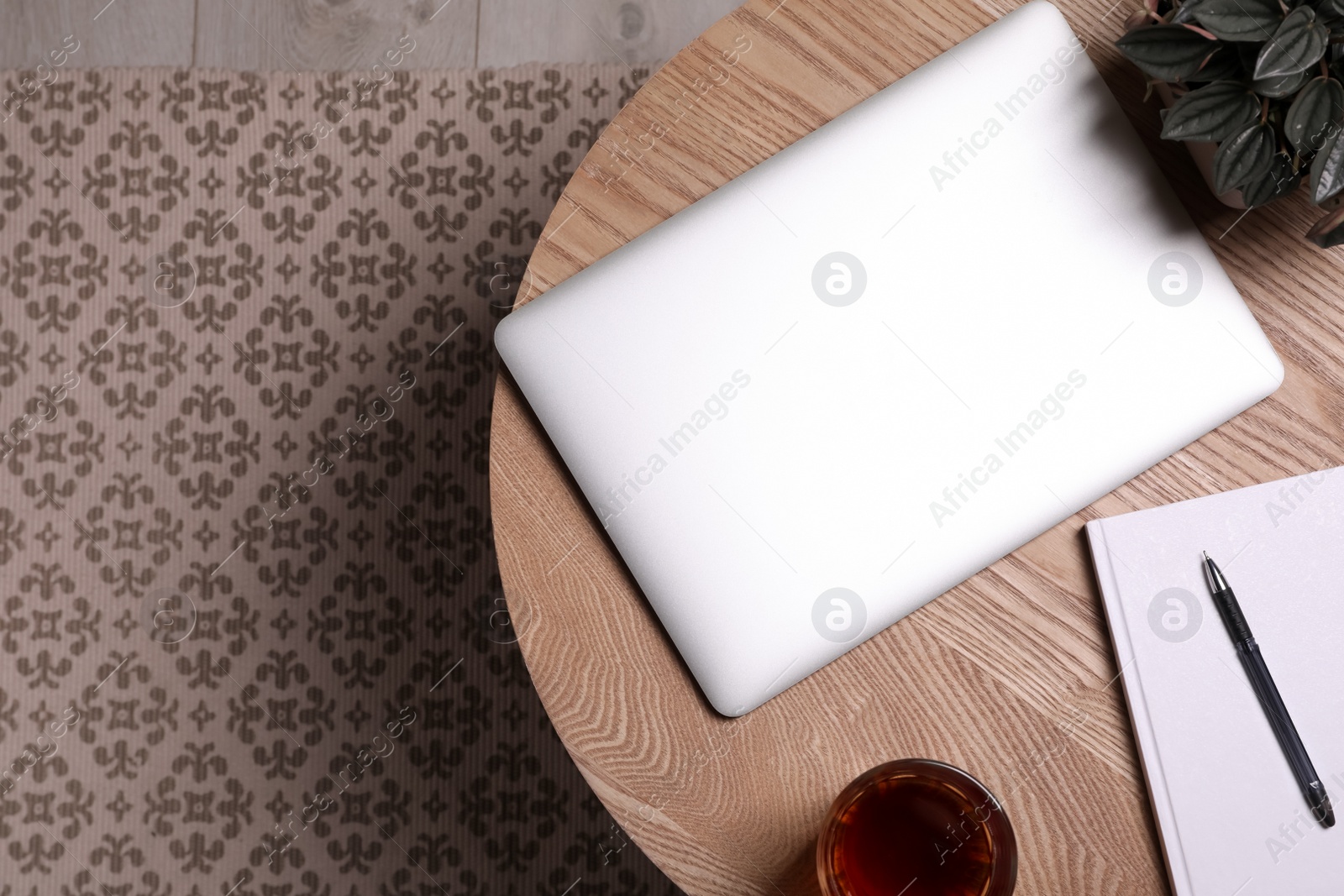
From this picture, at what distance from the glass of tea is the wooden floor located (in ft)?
3.05

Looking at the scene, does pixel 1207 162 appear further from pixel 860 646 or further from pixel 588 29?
pixel 588 29

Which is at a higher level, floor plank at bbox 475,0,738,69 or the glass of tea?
floor plank at bbox 475,0,738,69

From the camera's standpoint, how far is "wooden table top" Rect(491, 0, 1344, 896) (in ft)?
1.89

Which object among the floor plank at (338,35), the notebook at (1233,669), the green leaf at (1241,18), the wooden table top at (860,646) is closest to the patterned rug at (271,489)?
the floor plank at (338,35)

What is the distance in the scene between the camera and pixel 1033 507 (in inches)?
22.1

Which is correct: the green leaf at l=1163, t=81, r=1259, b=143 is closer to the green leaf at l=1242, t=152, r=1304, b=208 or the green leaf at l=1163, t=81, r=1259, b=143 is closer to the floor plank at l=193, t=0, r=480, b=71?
the green leaf at l=1242, t=152, r=1304, b=208

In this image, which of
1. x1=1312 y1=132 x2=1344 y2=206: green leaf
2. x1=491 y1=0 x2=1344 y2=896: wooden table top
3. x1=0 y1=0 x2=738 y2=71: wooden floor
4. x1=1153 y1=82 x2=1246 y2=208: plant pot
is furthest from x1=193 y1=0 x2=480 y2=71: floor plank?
x1=1312 y1=132 x2=1344 y2=206: green leaf

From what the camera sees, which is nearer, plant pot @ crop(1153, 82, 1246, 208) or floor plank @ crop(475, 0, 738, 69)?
plant pot @ crop(1153, 82, 1246, 208)

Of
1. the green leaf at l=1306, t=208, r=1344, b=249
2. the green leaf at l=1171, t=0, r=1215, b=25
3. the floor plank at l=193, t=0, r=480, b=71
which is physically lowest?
the green leaf at l=1306, t=208, r=1344, b=249

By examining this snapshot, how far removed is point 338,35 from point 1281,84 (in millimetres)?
1055

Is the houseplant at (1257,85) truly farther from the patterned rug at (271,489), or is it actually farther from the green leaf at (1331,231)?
the patterned rug at (271,489)

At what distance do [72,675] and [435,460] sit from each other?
19.5 inches

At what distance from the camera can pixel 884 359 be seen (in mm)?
556

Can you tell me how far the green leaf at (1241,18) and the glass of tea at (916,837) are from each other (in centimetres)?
42
